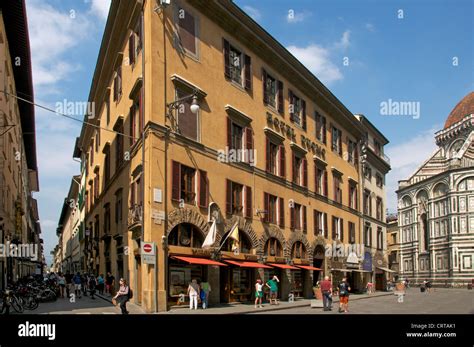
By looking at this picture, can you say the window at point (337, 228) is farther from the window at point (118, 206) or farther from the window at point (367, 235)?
the window at point (118, 206)

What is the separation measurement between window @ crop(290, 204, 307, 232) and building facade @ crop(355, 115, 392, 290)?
15593mm

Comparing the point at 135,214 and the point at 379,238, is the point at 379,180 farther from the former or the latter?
the point at 135,214

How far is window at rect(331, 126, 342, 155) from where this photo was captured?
151ft

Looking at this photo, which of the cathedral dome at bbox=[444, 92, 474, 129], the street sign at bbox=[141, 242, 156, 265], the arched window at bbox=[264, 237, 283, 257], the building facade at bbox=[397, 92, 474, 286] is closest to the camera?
the cathedral dome at bbox=[444, 92, 474, 129]

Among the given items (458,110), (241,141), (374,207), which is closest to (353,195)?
(374,207)

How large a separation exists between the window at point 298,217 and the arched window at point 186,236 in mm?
11870

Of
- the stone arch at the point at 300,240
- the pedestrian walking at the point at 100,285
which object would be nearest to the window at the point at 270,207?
the stone arch at the point at 300,240

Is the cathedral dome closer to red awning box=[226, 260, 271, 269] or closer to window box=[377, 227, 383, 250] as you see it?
red awning box=[226, 260, 271, 269]

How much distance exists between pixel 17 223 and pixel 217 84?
18.0m

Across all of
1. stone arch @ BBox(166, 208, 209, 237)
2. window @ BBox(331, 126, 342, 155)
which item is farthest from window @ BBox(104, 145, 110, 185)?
window @ BBox(331, 126, 342, 155)

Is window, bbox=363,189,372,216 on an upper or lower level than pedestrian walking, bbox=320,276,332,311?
upper

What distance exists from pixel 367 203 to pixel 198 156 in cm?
3370

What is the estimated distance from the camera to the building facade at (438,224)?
89.6 m

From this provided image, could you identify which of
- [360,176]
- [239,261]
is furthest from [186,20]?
[360,176]
